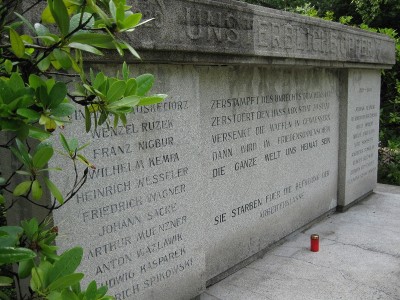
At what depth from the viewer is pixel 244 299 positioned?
125 inches

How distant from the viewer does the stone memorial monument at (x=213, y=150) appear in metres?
2.53

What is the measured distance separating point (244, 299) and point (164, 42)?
1965mm

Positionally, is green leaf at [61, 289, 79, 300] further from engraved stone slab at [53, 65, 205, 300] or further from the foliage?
engraved stone slab at [53, 65, 205, 300]

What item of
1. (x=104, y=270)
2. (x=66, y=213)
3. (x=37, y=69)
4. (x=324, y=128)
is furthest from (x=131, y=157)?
(x=324, y=128)

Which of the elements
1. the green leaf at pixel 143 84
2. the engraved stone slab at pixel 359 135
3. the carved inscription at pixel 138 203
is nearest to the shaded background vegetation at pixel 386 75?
the engraved stone slab at pixel 359 135

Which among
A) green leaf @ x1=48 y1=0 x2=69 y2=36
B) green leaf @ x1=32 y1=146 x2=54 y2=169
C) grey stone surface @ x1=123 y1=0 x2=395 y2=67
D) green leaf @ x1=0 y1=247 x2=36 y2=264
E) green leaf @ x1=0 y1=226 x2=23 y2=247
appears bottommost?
green leaf @ x1=0 y1=247 x2=36 y2=264

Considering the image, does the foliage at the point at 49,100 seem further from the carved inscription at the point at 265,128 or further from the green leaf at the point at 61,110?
the carved inscription at the point at 265,128

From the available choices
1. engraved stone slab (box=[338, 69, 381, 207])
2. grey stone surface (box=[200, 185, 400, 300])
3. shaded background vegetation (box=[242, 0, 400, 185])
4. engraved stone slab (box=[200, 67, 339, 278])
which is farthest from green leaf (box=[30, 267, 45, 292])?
shaded background vegetation (box=[242, 0, 400, 185])

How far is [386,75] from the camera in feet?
32.3

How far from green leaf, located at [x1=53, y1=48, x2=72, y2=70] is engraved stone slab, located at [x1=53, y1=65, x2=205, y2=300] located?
137 cm

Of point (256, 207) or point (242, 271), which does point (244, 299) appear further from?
point (256, 207)

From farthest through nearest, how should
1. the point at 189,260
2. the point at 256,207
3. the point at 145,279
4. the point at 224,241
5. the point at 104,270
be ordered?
the point at 256,207
the point at 224,241
the point at 189,260
the point at 145,279
the point at 104,270

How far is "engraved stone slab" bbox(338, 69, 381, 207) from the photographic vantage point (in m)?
5.42

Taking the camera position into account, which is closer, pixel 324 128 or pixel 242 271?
pixel 242 271
